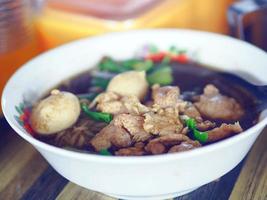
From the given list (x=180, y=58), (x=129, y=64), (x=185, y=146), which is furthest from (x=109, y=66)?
(x=185, y=146)

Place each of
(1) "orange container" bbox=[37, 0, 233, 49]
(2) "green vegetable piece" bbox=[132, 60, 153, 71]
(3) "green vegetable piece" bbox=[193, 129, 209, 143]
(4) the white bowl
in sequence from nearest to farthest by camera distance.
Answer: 1. (4) the white bowl
2. (3) "green vegetable piece" bbox=[193, 129, 209, 143]
3. (2) "green vegetable piece" bbox=[132, 60, 153, 71]
4. (1) "orange container" bbox=[37, 0, 233, 49]

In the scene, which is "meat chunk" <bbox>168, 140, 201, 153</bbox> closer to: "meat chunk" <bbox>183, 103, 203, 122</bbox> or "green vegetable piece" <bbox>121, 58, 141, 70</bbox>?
"meat chunk" <bbox>183, 103, 203, 122</bbox>

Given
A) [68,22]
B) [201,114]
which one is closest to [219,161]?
[201,114]

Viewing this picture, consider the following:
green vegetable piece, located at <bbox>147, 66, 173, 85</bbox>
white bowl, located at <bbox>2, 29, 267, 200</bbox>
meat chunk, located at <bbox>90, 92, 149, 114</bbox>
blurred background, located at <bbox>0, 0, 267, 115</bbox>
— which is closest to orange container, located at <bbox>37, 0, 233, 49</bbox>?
blurred background, located at <bbox>0, 0, 267, 115</bbox>

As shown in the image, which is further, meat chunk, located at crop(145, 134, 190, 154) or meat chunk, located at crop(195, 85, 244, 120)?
meat chunk, located at crop(195, 85, 244, 120)

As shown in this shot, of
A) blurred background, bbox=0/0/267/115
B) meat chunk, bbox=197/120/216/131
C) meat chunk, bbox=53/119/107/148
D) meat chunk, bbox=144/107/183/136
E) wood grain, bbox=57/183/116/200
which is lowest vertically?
wood grain, bbox=57/183/116/200

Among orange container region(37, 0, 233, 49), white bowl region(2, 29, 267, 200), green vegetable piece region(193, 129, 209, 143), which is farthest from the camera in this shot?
orange container region(37, 0, 233, 49)

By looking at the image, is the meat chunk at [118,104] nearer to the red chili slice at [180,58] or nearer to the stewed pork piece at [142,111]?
the stewed pork piece at [142,111]
